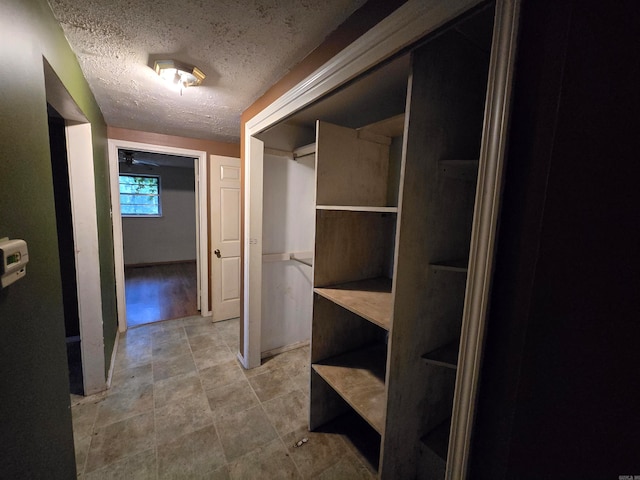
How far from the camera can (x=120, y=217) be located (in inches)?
103

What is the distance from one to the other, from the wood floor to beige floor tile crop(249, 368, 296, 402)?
166cm

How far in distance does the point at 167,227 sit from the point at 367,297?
19.2 feet

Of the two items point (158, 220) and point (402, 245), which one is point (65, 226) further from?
point (158, 220)

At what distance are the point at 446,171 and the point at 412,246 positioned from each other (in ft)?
1.09

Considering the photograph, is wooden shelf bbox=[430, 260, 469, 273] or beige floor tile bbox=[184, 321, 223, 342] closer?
wooden shelf bbox=[430, 260, 469, 273]

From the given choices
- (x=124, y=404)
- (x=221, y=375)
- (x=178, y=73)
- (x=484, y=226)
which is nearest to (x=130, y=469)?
(x=124, y=404)

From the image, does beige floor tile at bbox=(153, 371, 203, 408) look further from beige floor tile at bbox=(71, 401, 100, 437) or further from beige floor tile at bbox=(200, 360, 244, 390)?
beige floor tile at bbox=(71, 401, 100, 437)

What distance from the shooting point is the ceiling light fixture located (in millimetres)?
1299

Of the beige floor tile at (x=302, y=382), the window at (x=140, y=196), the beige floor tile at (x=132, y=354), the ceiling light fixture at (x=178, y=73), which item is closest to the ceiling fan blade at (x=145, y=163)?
the window at (x=140, y=196)

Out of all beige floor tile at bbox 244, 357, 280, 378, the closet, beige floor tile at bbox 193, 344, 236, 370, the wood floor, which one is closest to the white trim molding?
the closet

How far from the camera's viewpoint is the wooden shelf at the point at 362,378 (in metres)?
1.20

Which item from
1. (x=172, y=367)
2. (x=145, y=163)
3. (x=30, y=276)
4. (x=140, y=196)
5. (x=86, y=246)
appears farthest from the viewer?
(x=140, y=196)

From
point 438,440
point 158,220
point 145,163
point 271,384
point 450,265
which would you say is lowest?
point 271,384

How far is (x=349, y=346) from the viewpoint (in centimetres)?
168
